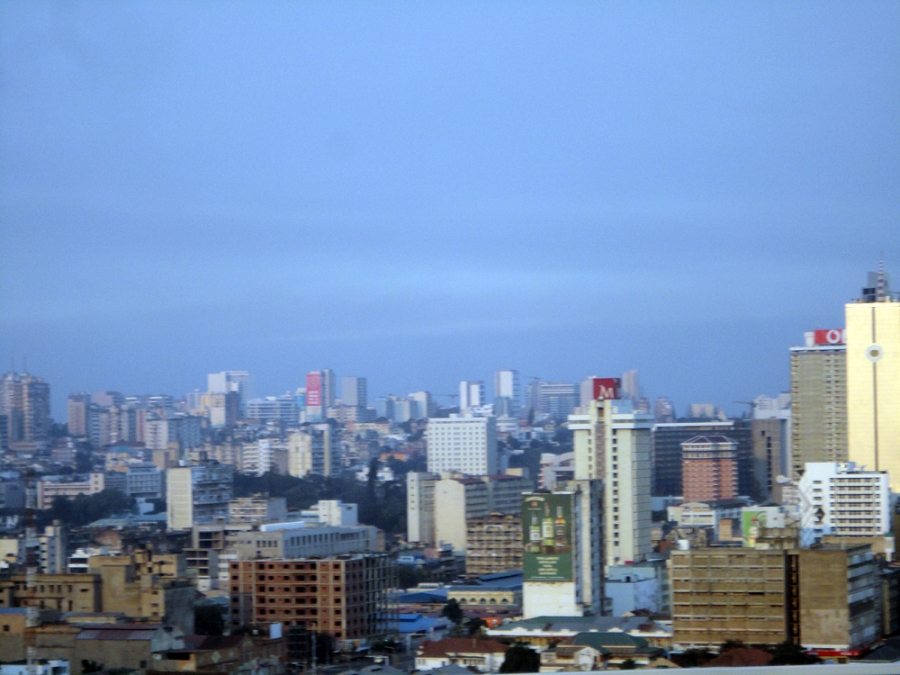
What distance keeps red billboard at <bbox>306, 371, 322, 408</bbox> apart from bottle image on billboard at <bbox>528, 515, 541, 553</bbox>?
19.0 feet

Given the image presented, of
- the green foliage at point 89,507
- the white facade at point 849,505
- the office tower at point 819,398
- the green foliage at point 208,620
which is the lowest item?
the green foliage at point 208,620

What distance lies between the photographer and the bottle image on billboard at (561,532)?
27.2 ft

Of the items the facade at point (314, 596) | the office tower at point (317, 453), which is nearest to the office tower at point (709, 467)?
the office tower at point (317, 453)

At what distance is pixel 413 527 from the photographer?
45.2ft

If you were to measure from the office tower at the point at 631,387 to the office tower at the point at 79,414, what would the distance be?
A: 4029 mm

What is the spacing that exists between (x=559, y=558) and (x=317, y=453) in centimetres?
794

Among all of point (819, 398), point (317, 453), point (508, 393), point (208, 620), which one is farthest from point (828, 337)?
point (208, 620)

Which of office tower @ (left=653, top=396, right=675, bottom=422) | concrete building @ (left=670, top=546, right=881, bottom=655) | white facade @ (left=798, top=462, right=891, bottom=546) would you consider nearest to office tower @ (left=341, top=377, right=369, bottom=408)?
office tower @ (left=653, top=396, right=675, bottom=422)

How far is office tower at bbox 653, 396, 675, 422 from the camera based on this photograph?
42.0 feet

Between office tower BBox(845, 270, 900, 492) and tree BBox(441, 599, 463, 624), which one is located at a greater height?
office tower BBox(845, 270, 900, 492)

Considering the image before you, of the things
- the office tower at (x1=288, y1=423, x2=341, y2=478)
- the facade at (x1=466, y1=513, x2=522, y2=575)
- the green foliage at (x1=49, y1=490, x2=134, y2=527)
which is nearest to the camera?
the facade at (x1=466, y1=513, x2=522, y2=575)

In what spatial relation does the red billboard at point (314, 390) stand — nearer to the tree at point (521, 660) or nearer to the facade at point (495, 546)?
the facade at point (495, 546)

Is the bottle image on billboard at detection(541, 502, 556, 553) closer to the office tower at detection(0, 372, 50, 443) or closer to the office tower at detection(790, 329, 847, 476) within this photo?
the office tower at detection(0, 372, 50, 443)

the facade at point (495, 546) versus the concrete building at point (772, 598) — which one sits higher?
the concrete building at point (772, 598)
